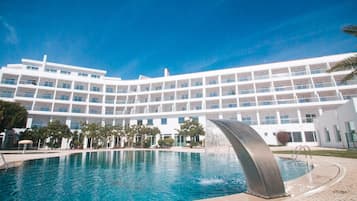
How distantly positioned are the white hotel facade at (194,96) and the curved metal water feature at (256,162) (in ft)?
97.9

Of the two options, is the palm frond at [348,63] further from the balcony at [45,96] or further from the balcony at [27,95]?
the balcony at [27,95]

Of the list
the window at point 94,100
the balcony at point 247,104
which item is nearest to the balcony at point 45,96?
the window at point 94,100

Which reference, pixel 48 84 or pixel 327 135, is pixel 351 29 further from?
pixel 48 84

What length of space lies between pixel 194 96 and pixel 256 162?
36687 mm

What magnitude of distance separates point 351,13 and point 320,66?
21.5 metres

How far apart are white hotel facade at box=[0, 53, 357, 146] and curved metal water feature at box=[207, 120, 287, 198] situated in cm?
2985

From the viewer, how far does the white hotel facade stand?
32.2m

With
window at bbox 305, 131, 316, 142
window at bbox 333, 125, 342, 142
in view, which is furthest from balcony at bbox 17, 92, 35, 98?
window at bbox 305, 131, 316, 142

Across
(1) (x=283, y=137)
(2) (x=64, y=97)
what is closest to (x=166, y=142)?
(1) (x=283, y=137)

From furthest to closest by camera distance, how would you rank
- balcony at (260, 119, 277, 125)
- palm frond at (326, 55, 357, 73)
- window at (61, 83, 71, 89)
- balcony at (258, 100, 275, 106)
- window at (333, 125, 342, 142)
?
window at (61, 83, 71, 89), balcony at (258, 100, 275, 106), balcony at (260, 119, 277, 125), window at (333, 125, 342, 142), palm frond at (326, 55, 357, 73)

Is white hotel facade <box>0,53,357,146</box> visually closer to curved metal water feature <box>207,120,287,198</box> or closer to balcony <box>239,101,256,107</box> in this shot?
balcony <box>239,101,256,107</box>

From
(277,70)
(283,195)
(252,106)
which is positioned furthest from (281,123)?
(283,195)

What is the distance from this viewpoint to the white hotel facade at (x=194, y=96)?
106 feet

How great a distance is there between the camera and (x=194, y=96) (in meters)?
41.4
